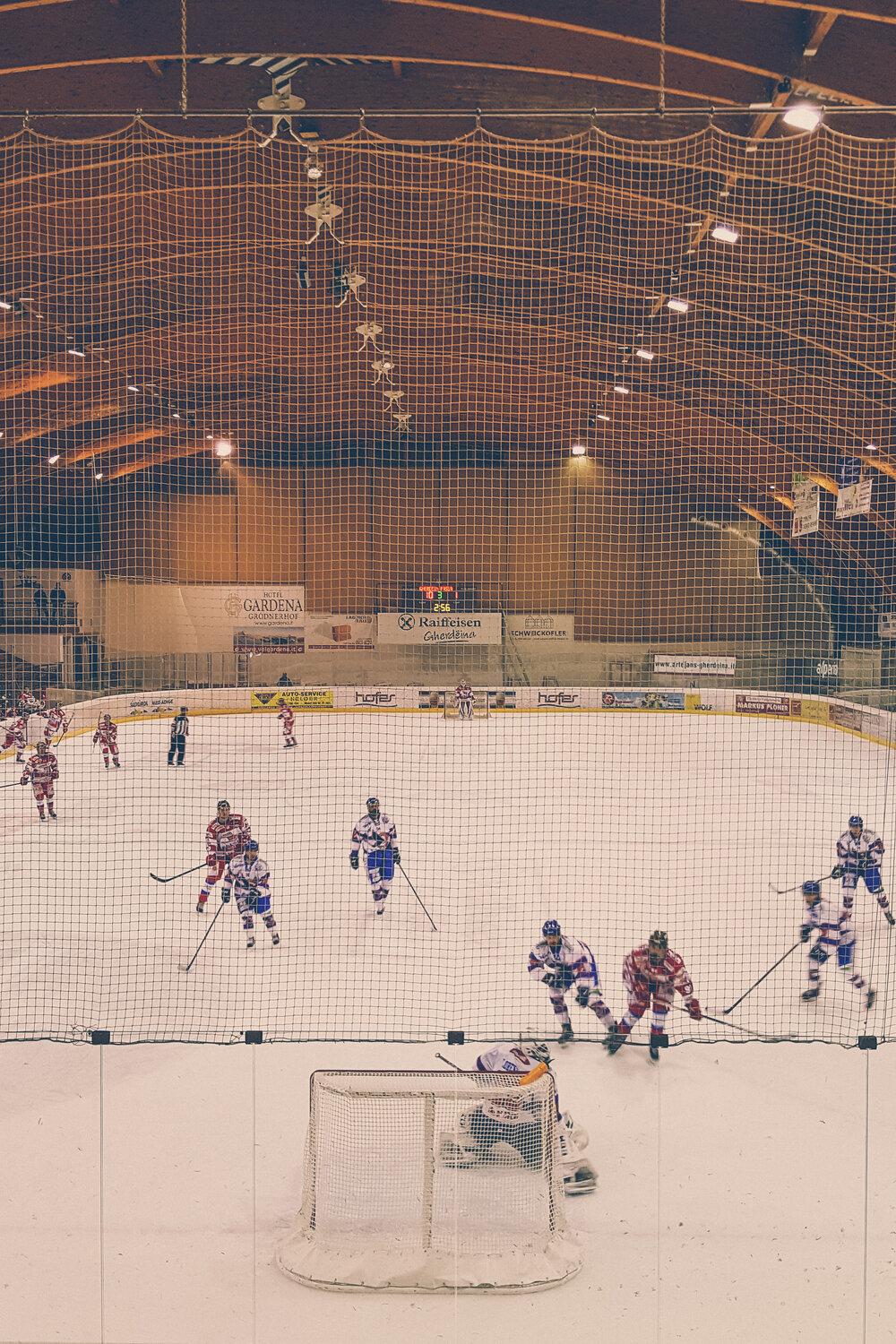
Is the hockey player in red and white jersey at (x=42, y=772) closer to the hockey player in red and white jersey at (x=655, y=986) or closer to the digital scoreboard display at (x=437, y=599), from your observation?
the hockey player in red and white jersey at (x=655, y=986)

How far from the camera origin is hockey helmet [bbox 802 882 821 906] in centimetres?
622

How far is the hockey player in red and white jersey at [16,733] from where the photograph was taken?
14.1 meters

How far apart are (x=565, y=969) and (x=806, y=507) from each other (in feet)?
35.2

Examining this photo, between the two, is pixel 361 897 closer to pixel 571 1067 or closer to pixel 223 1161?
pixel 571 1067

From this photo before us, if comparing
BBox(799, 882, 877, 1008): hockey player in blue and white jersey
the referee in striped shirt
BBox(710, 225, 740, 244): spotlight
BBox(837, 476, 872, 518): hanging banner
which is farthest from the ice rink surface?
BBox(710, 225, 740, 244): spotlight

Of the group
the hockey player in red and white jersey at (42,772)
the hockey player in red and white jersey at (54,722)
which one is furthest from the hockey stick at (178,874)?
the hockey player in red and white jersey at (54,722)

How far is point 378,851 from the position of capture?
7625 mm

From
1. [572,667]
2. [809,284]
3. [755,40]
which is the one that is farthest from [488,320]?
[572,667]

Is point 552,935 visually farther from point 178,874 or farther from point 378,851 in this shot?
point 178,874

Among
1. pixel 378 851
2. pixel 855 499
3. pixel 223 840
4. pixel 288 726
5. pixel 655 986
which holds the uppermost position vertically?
pixel 855 499

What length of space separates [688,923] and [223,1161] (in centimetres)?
453

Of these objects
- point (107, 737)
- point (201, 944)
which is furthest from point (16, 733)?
point (201, 944)

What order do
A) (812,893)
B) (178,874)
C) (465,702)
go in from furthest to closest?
1. (465,702)
2. (178,874)
3. (812,893)

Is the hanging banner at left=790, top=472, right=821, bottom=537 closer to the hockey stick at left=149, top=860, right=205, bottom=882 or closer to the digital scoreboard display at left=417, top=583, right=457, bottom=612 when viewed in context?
the digital scoreboard display at left=417, top=583, right=457, bottom=612
